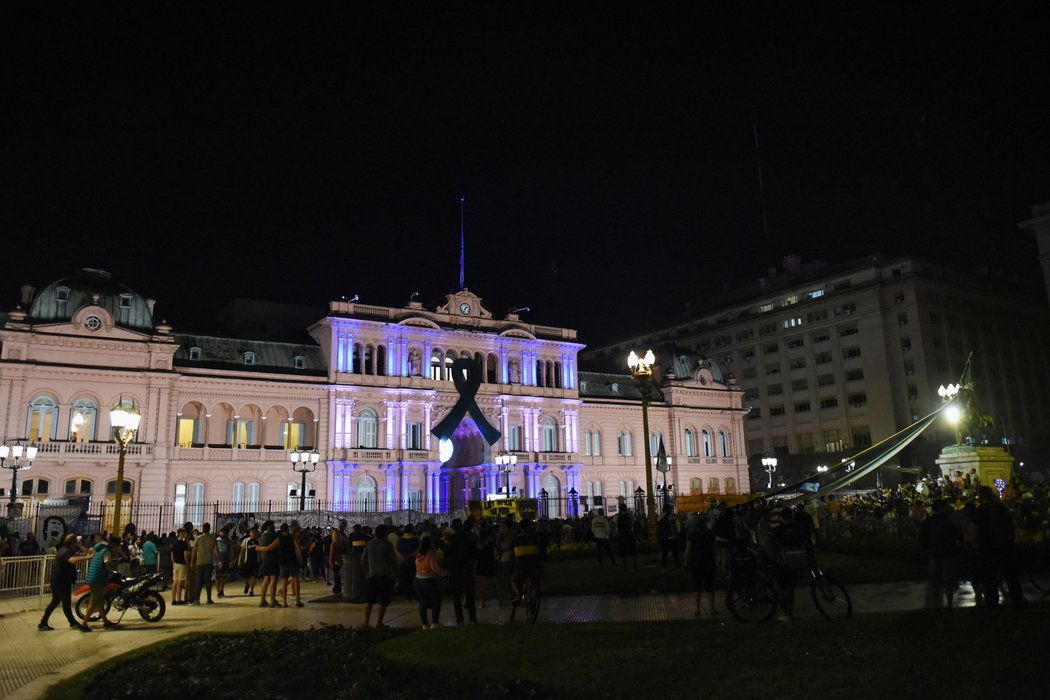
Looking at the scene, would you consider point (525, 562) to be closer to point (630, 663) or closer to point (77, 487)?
point (630, 663)

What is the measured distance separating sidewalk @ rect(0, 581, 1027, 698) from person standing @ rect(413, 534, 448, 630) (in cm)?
88

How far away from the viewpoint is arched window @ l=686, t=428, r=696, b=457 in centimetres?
6956

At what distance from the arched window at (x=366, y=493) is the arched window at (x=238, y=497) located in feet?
23.4

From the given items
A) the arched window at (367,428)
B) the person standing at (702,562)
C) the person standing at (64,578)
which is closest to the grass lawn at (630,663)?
the person standing at (702,562)

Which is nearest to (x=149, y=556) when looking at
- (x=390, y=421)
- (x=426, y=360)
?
(x=390, y=421)

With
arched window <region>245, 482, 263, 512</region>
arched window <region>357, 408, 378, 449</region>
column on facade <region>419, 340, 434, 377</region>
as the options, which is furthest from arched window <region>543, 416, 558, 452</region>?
arched window <region>245, 482, 263, 512</region>

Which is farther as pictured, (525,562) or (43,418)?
(43,418)

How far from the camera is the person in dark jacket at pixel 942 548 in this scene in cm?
1330

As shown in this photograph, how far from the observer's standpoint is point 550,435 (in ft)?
208

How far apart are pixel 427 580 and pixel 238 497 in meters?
39.1

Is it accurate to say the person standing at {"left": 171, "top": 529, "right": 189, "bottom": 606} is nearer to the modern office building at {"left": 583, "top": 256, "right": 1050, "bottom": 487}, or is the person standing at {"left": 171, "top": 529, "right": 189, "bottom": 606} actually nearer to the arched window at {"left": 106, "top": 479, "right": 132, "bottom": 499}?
the arched window at {"left": 106, "top": 479, "right": 132, "bottom": 499}

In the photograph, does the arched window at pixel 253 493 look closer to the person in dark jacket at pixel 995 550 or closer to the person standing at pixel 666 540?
the person standing at pixel 666 540

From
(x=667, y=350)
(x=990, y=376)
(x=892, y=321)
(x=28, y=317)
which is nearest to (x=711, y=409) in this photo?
(x=667, y=350)

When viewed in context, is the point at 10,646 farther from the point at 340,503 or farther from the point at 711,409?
the point at 711,409
